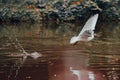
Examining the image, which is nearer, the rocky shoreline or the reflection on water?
the reflection on water

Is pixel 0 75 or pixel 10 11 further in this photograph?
pixel 10 11

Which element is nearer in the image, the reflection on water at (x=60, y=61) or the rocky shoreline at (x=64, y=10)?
the reflection on water at (x=60, y=61)

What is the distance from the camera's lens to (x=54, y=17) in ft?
115

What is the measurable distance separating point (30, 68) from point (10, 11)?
22.8m

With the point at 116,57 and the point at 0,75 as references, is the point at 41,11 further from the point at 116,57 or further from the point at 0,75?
the point at 0,75

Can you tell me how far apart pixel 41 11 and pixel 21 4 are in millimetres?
2127

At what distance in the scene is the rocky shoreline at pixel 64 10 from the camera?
33.7 metres

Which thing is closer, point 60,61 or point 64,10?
point 60,61

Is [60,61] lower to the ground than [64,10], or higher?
higher

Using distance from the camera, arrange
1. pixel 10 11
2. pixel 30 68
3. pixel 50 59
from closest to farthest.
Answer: pixel 30 68 < pixel 50 59 < pixel 10 11

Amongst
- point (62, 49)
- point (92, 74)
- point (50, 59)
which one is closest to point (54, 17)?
point (62, 49)

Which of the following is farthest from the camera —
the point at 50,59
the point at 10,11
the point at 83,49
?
the point at 10,11

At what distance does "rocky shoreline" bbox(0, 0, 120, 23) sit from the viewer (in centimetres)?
3369

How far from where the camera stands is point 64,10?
34.9m
